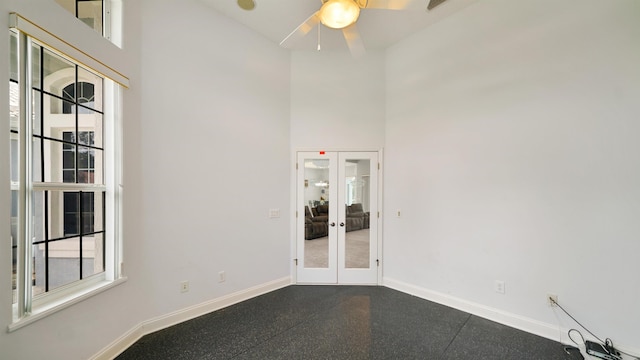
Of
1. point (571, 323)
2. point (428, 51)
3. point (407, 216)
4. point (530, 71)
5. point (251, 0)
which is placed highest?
point (251, 0)

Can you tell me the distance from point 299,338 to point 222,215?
168cm

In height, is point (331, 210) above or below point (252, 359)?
above

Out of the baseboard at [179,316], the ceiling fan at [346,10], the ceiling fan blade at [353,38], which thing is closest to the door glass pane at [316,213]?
the baseboard at [179,316]

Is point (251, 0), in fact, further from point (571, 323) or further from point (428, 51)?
point (571, 323)

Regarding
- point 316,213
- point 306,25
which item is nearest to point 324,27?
point 306,25

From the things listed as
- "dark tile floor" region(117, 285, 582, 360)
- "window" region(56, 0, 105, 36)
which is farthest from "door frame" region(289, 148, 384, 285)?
"window" region(56, 0, 105, 36)

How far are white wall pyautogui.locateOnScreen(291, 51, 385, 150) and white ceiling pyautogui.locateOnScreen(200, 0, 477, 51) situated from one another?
0.24 meters

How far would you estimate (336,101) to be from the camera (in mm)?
3734

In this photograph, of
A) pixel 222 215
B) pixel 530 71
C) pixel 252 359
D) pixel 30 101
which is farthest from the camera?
pixel 222 215

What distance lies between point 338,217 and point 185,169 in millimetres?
2232

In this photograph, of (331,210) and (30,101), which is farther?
(331,210)

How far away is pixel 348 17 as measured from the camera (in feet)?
6.22

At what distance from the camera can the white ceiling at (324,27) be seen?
2850mm

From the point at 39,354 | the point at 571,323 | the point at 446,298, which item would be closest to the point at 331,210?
the point at 446,298
